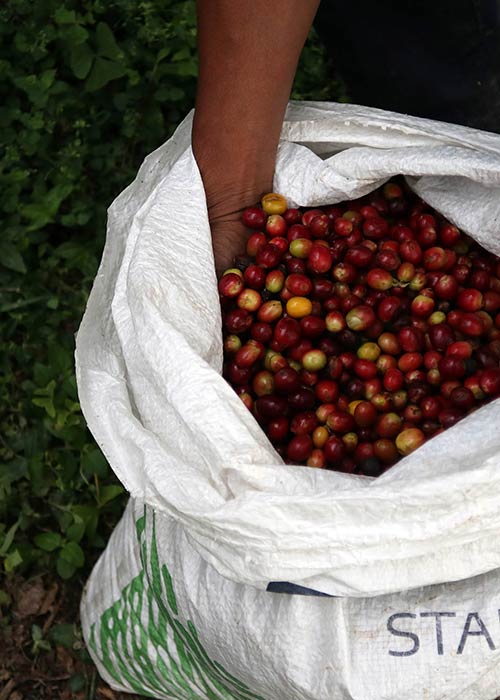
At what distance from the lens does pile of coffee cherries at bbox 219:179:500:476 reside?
2.21 m

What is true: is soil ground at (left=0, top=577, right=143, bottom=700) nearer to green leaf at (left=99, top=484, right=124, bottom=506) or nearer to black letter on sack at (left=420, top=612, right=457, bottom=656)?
green leaf at (left=99, top=484, right=124, bottom=506)

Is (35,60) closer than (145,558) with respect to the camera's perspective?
No

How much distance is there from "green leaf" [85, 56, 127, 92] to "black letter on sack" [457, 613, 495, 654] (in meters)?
2.58

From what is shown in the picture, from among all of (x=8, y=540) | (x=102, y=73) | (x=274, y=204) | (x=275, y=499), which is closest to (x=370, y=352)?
(x=274, y=204)

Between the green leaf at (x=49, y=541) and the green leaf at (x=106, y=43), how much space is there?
1.95 metres

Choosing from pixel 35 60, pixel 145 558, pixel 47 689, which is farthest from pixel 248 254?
pixel 35 60

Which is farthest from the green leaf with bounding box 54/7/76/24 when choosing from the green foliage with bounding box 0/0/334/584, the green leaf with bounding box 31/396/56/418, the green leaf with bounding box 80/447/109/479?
the green leaf with bounding box 80/447/109/479

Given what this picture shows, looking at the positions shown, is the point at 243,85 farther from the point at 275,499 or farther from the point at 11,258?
the point at 11,258

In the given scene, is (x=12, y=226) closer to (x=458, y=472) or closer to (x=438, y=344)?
(x=438, y=344)

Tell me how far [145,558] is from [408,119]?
1.37 metres

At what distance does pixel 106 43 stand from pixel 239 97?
5.38ft

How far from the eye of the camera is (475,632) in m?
1.86

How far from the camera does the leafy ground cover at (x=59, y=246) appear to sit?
3.00 meters

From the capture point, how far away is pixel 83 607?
2846 millimetres
